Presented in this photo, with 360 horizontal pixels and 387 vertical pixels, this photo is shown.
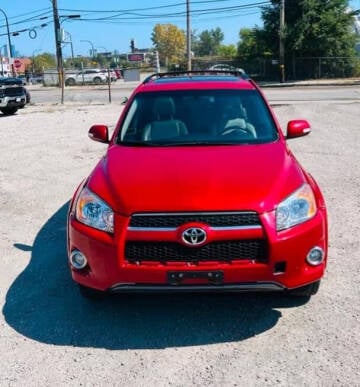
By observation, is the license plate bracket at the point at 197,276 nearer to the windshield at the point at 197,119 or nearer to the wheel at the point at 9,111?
the windshield at the point at 197,119

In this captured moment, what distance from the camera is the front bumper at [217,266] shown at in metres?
3.29

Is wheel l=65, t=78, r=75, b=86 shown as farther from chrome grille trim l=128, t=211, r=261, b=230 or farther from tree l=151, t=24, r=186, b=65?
tree l=151, t=24, r=186, b=65

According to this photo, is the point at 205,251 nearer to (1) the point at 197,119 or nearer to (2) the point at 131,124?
(1) the point at 197,119

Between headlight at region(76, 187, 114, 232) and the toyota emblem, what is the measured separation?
19.7 inches

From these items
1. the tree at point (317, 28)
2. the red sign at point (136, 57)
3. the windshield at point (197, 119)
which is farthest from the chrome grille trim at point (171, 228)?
the red sign at point (136, 57)

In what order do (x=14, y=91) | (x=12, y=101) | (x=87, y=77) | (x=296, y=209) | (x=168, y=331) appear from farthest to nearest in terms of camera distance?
(x=87, y=77) < (x=14, y=91) < (x=12, y=101) < (x=168, y=331) < (x=296, y=209)

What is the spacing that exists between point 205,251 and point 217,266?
0.12 m

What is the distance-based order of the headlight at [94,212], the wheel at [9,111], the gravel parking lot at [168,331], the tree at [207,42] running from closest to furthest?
the gravel parking lot at [168,331]
the headlight at [94,212]
the wheel at [9,111]
the tree at [207,42]

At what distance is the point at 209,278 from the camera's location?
10.9 feet

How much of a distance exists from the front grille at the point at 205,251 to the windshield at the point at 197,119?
125 centimetres

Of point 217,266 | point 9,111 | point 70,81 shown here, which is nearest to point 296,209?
point 217,266

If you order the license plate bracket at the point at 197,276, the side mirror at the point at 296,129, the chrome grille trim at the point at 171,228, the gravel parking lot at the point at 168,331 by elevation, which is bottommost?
the gravel parking lot at the point at 168,331

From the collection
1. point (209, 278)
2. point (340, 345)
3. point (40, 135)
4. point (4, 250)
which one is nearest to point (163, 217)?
point (209, 278)

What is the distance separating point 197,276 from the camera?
3307 millimetres
